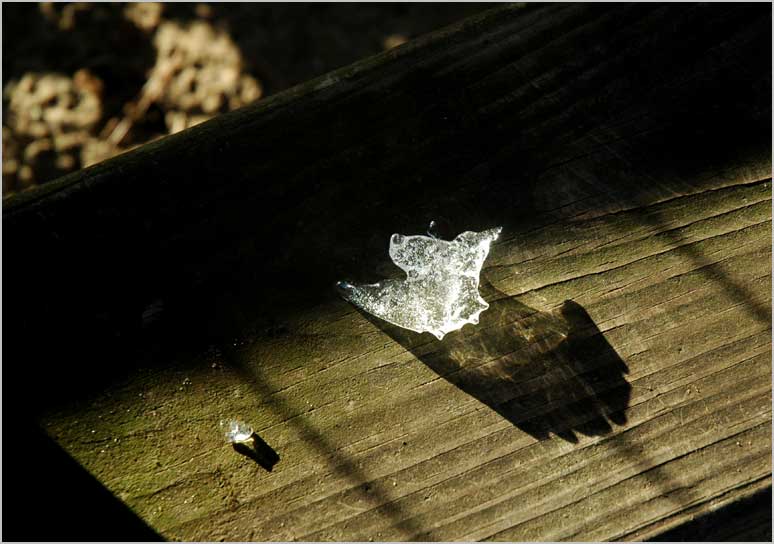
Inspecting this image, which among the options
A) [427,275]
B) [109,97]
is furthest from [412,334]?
[109,97]

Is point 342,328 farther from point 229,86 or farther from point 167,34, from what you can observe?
point 167,34

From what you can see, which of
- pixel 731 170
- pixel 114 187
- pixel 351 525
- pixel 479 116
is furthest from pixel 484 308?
pixel 114 187

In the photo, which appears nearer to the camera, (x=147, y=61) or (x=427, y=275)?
(x=427, y=275)

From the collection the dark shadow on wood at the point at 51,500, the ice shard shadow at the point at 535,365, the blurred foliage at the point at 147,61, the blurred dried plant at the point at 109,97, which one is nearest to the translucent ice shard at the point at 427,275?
the ice shard shadow at the point at 535,365

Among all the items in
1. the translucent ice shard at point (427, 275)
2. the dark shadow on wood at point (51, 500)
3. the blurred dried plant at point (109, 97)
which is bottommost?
the dark shadow on wood at point (51, 500)

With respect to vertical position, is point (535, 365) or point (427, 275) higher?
point (427, 275)

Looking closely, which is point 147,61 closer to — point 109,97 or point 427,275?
point 109,97

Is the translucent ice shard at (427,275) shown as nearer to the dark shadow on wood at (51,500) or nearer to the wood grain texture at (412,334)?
the wood grain texture at (412,334)
